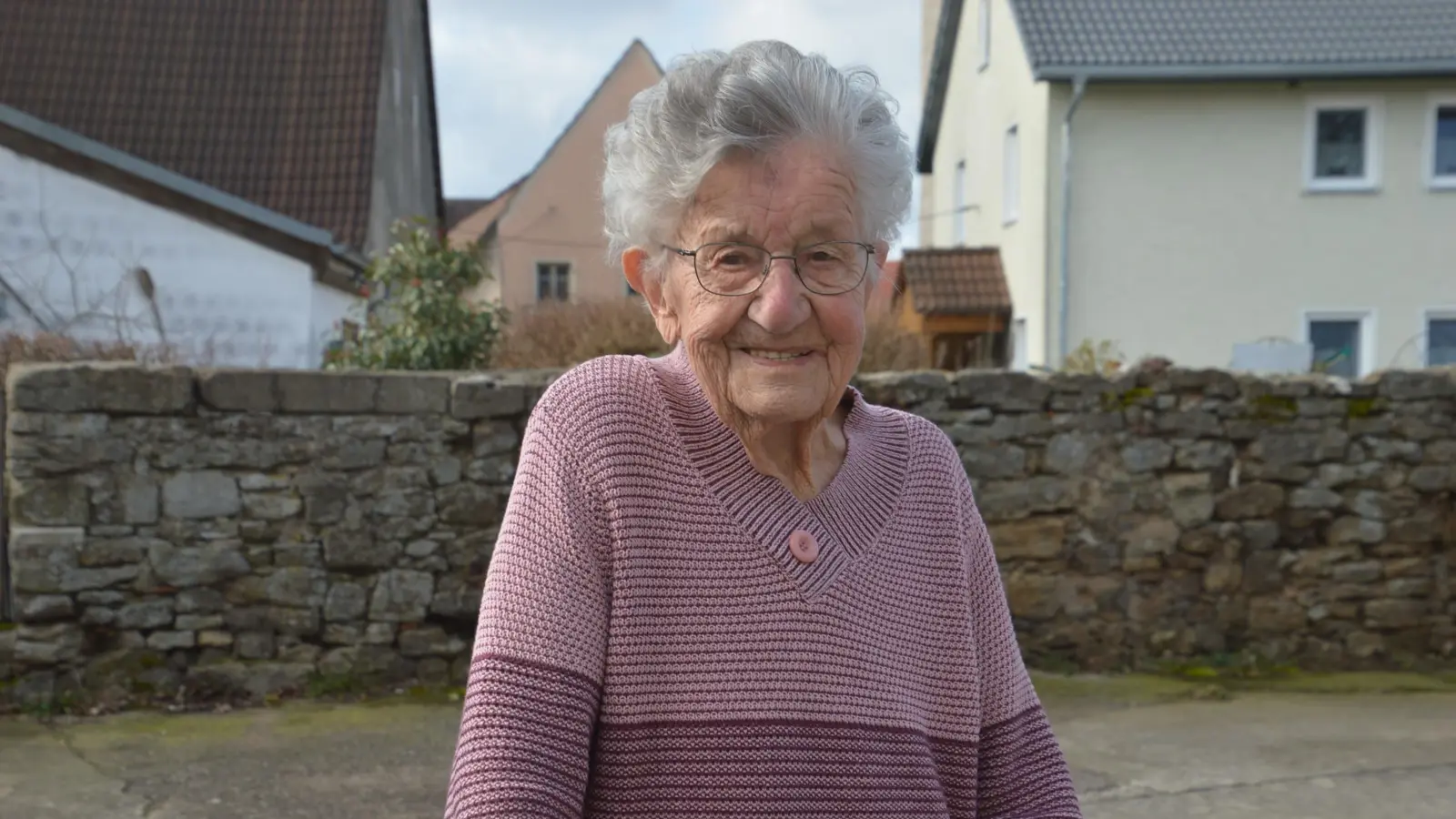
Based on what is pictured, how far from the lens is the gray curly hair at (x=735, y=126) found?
1423 millimetres

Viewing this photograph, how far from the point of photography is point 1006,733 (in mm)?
1665

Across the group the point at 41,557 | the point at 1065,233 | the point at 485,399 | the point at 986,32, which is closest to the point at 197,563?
the point at 41,557

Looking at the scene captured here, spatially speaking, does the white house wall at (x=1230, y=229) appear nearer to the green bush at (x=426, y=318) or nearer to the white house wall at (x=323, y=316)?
the white house wall at (x=323, y=316)

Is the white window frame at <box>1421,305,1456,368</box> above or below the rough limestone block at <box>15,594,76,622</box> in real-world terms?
above

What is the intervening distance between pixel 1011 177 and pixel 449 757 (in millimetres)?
12238

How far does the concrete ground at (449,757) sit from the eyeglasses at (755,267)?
10.2 feet

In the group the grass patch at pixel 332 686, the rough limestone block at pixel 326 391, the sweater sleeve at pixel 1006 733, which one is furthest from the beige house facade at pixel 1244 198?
the sweater sleeve at pixel 1006 733

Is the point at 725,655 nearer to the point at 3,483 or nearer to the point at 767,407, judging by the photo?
the point at 767,407

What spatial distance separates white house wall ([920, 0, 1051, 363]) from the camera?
13.8m

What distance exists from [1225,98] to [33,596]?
12327mm

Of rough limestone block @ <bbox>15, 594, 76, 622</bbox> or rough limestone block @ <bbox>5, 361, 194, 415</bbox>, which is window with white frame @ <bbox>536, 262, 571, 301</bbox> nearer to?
rough limestone block @ <bbox>5, 361, 194, 415</bbox>

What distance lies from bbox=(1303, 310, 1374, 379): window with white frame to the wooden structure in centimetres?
323

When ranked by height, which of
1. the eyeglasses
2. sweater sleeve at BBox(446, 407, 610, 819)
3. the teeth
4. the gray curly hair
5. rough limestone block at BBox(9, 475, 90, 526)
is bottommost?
rough limestone block at BBox(9, 475, 90, 526)

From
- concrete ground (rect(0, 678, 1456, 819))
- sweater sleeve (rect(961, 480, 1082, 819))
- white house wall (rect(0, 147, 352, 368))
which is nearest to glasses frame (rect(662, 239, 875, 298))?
sweater sleeve (rect(961, 480, 1082, 819))
